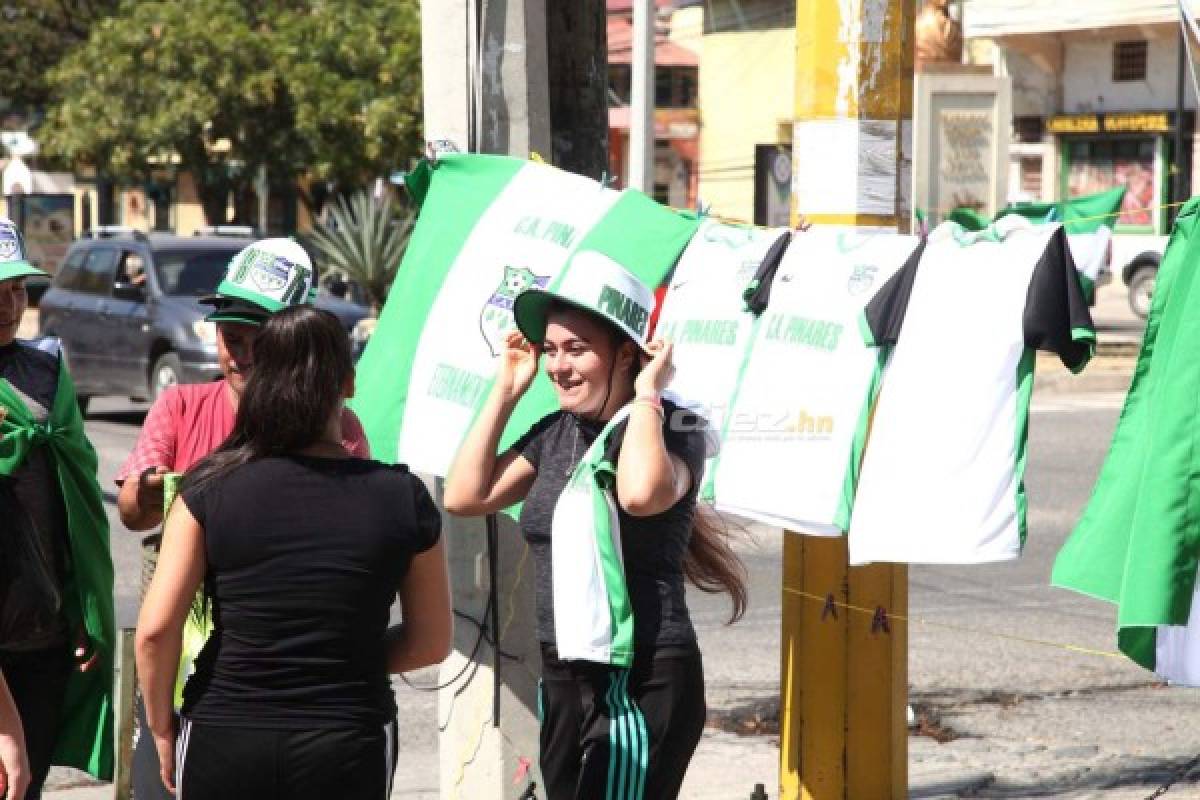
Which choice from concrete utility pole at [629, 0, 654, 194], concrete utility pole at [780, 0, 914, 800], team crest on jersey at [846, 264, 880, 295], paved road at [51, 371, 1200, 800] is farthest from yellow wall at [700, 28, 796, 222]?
team crest on jersey at [846, 264, 880, 295]

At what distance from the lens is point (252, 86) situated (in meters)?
33.5

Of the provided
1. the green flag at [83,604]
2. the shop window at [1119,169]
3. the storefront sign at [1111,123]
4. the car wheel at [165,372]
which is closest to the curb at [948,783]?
the green flag at [83,604]

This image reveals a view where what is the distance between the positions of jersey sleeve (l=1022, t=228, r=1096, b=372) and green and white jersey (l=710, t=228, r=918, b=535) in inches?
16.1

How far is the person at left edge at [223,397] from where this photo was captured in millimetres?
4594

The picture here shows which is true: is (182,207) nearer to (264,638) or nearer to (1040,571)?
(1040,571)

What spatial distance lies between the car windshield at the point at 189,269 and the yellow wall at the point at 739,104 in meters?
21.3

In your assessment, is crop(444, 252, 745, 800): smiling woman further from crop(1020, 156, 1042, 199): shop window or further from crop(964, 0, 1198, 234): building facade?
crop(1020, 156, 1042, 199): shop window

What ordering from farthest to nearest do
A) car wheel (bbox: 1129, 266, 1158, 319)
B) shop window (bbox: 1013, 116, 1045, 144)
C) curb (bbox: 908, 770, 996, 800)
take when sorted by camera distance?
shop window (bbox: 1013, 116, 1045, 144), car wheel (bbox: 1129, 266, 1158, 319), curb (bbox: 908, 770, 996, 800)

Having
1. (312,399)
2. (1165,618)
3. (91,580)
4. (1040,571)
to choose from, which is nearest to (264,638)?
(312,399)

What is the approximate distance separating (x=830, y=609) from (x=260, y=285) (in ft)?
6.51

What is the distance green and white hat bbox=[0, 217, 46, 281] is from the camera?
4871 millimetres

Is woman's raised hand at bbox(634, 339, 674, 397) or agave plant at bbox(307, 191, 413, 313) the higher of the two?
woman's raised hand at bbox(634, 339, 674, 397)

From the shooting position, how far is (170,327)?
56.8 ft

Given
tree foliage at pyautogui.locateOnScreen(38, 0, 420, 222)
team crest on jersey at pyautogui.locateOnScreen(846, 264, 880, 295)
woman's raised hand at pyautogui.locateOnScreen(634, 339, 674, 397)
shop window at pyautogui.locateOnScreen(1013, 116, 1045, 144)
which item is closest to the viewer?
woman's raised hand at pyautogui.locateOnScreen(634, 339, 674, 397)
